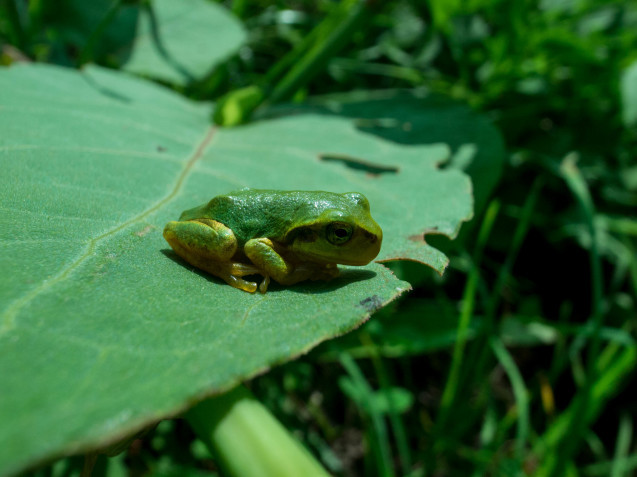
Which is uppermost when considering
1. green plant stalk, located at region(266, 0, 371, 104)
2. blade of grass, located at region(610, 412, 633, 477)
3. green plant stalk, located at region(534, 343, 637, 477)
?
green plant stalk, located at region(266, 0, 371, 104)

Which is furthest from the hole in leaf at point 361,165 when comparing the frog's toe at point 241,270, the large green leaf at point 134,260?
the frog's toe at point 241,270

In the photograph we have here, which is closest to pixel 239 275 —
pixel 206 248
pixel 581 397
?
pixel 206 248

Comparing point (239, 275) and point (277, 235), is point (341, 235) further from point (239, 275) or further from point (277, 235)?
point (239, 275)

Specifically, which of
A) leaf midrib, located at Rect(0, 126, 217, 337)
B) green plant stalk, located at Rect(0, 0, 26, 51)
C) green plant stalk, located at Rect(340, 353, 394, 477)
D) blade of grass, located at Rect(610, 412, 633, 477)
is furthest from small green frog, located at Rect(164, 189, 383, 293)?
blade of grass, located at Rect(610, 412, 633, 477)

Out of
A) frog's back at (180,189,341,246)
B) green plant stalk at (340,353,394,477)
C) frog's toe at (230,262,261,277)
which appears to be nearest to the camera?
frog's toe at (230,262,261,277)

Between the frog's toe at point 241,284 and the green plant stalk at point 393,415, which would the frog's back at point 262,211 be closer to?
the frog's toe at point 241,284

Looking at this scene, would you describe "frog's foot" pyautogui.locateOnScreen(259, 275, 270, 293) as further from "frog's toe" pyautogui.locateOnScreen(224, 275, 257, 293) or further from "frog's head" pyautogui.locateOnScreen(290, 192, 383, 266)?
"frog's head" pyautogui.locateOnScreen(290, 192, 383, 266)

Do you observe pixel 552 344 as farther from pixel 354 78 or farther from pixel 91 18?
pixel 91 18

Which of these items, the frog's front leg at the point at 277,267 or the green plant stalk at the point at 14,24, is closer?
the frog's front leg at the point at 277,267
